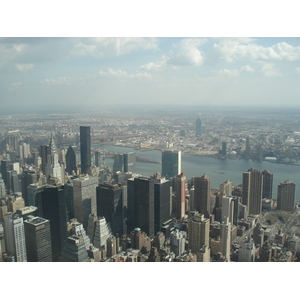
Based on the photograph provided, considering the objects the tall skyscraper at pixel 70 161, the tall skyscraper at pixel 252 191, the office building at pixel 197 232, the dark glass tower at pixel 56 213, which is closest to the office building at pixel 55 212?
the dark glass tower at pixel 56 213

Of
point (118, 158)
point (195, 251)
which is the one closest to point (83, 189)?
point (118, 158)

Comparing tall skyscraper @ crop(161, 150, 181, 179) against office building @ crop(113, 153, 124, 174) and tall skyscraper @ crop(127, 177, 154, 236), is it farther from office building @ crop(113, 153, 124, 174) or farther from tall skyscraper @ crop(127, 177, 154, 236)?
office building @ crop(113, 153, 124, 174)

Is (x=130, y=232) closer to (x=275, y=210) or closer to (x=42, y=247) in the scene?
(x=42, y=247)

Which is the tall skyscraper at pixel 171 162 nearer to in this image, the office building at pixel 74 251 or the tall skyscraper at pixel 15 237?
the office building at pixel 74 251


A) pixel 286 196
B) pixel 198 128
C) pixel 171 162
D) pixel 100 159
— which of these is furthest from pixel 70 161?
pixel 286 196

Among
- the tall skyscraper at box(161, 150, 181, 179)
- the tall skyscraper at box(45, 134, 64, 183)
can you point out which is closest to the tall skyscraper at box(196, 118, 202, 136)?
the tall skyscraper at box(161, 150, 181, 179)

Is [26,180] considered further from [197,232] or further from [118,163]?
[197,232]
